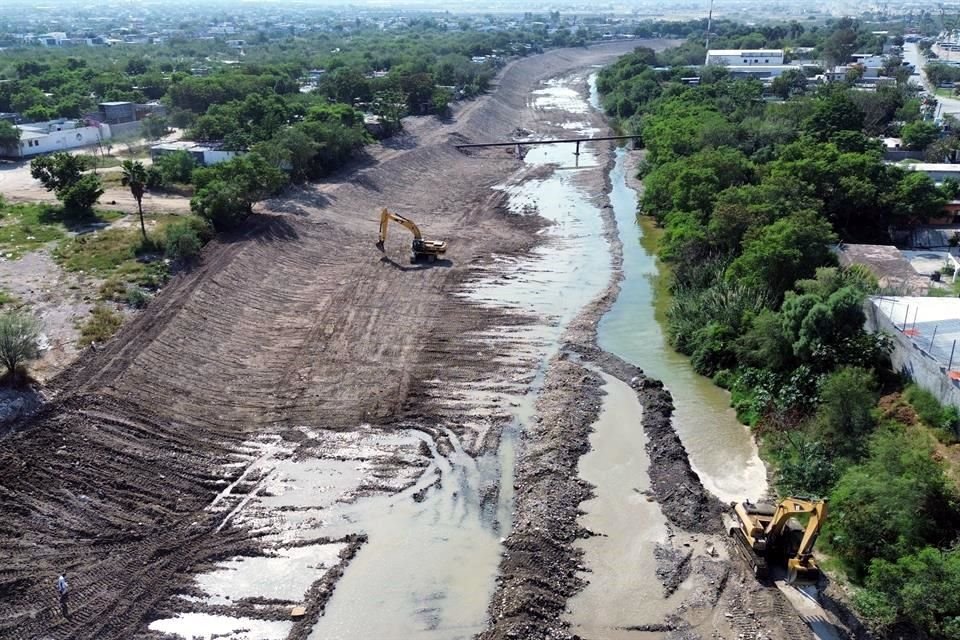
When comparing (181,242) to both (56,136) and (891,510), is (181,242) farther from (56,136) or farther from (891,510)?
(56,136)

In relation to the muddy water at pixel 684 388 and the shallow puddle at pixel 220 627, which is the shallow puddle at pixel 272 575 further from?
the muddy water at pixel 684 388

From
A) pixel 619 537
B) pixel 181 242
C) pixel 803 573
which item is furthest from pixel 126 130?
pixel 803 573

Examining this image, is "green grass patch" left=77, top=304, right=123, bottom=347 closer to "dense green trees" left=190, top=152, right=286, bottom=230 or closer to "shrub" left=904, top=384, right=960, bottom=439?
"dense green trees" left=190, top=152, right=286, bottom=230

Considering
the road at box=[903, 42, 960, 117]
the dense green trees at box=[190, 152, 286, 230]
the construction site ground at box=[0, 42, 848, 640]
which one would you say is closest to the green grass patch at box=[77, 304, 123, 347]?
the construction site ground at box=[0, 42, 848, 640]

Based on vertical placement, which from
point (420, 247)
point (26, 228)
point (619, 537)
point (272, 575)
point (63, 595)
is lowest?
point (272, 575)

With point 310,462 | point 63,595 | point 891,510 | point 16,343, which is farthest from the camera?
point 16,343

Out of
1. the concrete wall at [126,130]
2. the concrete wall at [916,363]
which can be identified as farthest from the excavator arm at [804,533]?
the concrete wall at [126,130]
